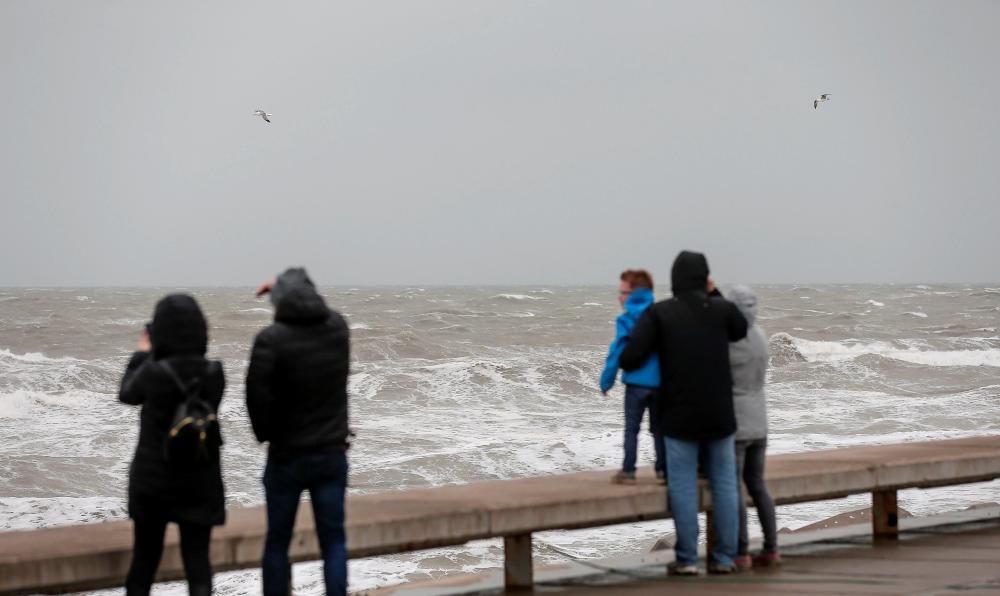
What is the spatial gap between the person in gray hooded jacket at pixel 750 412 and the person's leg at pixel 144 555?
2759 millimetres

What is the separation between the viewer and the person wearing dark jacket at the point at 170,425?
14.6 ft

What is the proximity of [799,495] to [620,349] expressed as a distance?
1429mm

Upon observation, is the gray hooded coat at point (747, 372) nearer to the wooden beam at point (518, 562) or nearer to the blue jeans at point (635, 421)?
the blue jeans at point (635, 421)

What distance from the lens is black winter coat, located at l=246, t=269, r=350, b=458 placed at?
181 inches

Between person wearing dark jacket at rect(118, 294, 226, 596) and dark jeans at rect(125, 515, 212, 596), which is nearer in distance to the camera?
person wearing dark jacket at rect(118, 294, 226, 596)

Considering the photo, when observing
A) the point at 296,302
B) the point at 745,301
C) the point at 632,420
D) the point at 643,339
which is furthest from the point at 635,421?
the point at 296,302

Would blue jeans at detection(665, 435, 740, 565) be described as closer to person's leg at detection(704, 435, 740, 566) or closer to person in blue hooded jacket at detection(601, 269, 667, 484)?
person's leg at detection(704, 435, 740, 566)

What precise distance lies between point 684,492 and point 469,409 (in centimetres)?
1647

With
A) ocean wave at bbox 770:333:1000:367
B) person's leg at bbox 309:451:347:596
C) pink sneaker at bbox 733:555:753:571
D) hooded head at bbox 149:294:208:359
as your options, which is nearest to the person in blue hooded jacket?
pink sneaker at bbox 733:555:753:571

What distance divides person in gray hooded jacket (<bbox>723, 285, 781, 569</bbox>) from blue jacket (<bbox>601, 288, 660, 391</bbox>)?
387mm

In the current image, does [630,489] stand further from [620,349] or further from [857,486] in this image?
[857,486]

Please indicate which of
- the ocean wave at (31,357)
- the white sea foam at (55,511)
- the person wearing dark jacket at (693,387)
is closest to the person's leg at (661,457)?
the person wearing dark jacket at (693,387)

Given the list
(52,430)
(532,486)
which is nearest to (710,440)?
(532,486)

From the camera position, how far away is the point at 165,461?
14.5ft
